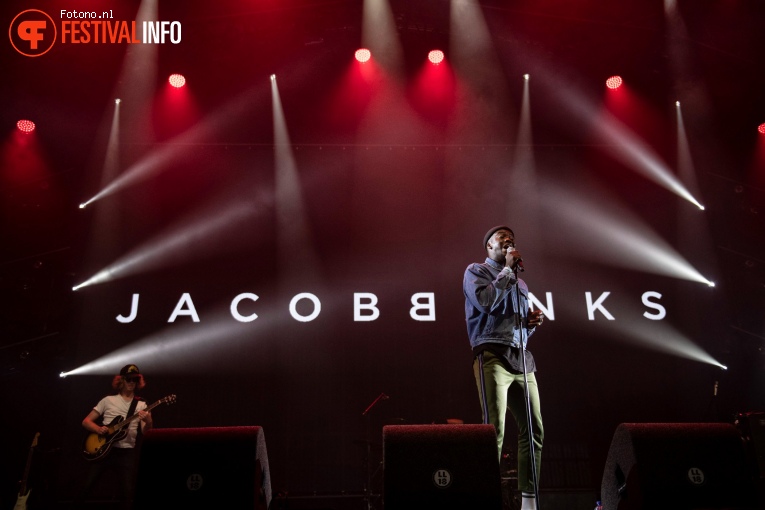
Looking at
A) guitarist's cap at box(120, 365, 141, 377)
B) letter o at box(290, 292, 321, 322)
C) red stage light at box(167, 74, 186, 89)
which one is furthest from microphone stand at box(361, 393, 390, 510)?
red stage light at box(167, 74, 186, 89)

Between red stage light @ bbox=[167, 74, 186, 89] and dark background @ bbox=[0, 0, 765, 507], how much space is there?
132mm

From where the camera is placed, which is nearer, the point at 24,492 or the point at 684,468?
the point at 684,468

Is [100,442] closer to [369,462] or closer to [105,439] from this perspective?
[105,439]

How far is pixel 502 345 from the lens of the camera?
162 inches

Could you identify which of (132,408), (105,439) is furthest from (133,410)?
(105,439)

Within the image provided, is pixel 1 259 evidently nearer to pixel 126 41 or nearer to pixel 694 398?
pixel 126 41

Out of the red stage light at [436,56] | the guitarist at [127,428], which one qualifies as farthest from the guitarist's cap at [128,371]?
the red stage light at [436,56]

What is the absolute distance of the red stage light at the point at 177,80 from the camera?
26.2ft

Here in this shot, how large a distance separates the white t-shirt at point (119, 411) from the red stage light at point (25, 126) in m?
3.75

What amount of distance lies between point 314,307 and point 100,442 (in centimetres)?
259

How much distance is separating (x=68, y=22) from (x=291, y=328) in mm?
4193

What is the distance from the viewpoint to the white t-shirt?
605 centimetres

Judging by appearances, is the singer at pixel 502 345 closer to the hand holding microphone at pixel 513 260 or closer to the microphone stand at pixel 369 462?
the hand holding microphone at pixel 513 260

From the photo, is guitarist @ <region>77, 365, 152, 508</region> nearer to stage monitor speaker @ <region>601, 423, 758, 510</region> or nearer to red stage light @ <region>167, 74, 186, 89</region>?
red stage light @ <region>167, 74, 186, 89</region>
